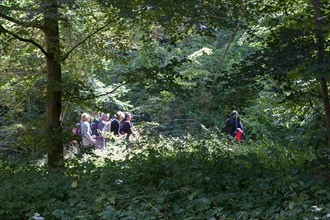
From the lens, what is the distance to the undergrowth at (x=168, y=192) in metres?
5.47

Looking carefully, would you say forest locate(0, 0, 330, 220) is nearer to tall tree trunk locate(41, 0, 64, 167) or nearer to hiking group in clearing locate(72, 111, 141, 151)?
tall tree trunk locate(41, 0, 64, 167)

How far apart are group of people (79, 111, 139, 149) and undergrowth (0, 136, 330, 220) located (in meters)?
5.63

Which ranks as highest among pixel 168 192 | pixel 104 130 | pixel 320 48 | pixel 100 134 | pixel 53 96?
pixel 320 48

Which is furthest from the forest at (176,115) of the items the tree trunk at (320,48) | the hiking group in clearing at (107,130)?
the hiking group in clearing at (107,130)

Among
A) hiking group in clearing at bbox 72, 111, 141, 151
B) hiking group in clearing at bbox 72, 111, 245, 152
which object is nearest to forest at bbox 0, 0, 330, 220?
hiking group in clearing at bbox 72, 111, 245, 152

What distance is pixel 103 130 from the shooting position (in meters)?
14.2

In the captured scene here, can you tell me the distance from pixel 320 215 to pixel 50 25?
5468 millimetres

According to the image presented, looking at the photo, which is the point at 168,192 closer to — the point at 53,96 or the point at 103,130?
the point at 53,96

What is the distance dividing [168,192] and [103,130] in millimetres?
8370

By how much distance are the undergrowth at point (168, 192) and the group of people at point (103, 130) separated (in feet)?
18.5

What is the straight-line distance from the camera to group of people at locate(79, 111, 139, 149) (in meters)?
13.5

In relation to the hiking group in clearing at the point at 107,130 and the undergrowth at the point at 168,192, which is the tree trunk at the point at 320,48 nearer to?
the undergrowth at the point at 168,192

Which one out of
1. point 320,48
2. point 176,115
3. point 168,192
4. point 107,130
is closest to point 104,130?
point 107,130

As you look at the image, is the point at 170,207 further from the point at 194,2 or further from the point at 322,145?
the point at 194,2
